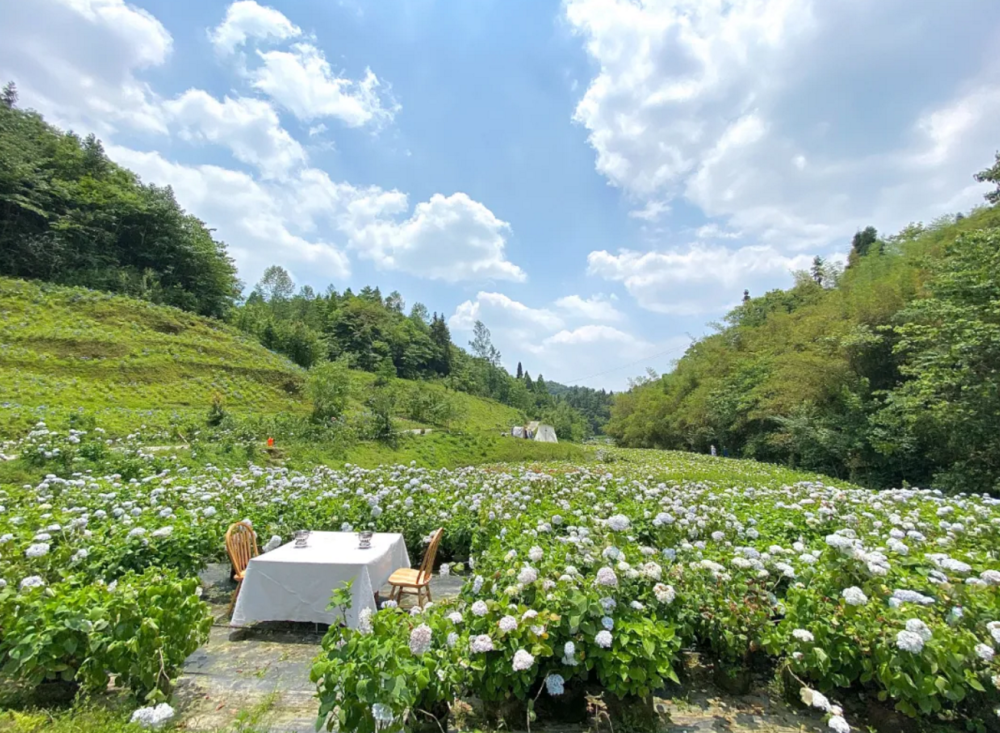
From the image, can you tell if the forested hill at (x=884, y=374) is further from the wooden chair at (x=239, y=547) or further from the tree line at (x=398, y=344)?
the tree line at (x=398, y=344)

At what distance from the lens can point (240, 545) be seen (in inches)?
175

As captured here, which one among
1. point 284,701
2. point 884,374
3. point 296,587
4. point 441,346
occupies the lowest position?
point 284,701

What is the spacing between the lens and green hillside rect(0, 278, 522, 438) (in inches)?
647

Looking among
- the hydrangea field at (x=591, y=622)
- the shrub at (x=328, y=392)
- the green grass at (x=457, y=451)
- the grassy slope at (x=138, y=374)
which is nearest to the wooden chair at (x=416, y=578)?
the hydrangea field at (x=591, y=622)

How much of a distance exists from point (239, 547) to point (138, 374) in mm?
22387

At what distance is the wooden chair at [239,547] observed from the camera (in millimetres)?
4227

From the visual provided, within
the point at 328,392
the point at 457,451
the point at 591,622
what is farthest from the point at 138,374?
the point at 591,622

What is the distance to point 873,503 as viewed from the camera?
5.04 metres

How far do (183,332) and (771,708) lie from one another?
33.7 metres

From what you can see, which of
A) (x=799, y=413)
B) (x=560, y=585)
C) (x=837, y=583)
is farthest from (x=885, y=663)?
(x=799, y=413)

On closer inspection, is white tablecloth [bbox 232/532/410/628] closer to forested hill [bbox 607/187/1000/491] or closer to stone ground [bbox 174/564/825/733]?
stone ground [bbox 174/564/825/733]

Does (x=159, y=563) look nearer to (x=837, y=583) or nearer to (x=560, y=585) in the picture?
(x=560, y=585)

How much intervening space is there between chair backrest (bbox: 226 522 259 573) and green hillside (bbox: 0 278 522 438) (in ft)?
35.4

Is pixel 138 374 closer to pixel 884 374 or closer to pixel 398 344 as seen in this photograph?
pixel 884 374
